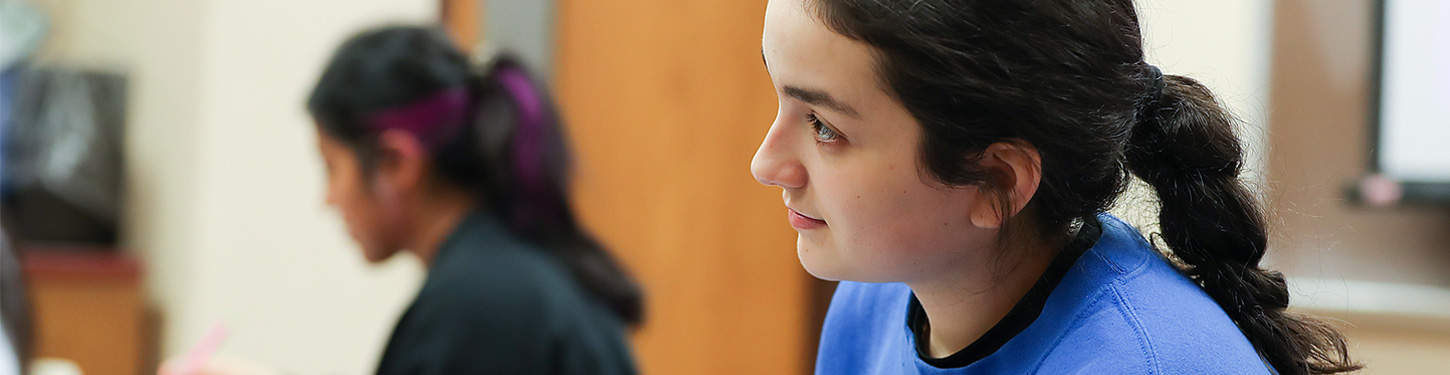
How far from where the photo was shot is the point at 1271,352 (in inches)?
27.0

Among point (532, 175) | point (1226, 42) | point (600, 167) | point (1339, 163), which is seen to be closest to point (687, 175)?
point (600, 167)

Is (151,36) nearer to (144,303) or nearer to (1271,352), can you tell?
(144,303)

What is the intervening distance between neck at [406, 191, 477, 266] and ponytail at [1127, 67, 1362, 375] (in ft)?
2.94

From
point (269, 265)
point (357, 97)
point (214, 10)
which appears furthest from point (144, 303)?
point (357, 97)

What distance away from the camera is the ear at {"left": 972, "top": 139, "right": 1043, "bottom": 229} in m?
0.65

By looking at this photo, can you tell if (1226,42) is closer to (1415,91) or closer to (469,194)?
(1415,91)

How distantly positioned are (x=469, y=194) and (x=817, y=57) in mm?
843

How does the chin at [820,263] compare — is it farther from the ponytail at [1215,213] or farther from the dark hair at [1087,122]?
the ponytail at [1215,213]

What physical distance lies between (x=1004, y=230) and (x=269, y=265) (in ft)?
6.86

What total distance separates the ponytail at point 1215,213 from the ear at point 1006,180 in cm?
9

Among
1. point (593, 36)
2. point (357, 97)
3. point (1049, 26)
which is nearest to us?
point (1049, 26)

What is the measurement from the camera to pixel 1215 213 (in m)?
0.69

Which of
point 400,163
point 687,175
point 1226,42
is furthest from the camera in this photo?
point 687,175

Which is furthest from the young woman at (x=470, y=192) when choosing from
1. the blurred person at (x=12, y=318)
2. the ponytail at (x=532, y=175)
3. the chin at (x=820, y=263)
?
the chin at (x=820, y=263)
